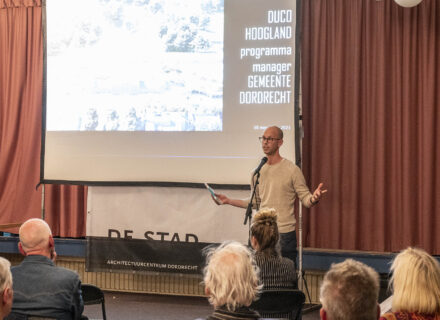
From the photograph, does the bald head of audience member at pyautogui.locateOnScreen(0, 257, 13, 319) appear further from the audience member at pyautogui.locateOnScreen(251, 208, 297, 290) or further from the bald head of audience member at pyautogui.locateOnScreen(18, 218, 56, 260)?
the audience member at pyautogui.locateOnScreen(251, 208, 297, 290)

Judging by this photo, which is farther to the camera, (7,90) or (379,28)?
(7,90)

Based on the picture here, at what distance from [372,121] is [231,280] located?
3478 mm

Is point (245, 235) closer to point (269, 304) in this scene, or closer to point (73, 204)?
point (73, 204)

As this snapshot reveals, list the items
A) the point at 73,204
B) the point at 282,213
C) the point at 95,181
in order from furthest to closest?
1. the point at 73,204
2. the point at 95,181
3. the point at 282,213

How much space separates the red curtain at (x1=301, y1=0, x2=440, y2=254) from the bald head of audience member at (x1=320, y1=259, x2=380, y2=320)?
3.42 metres

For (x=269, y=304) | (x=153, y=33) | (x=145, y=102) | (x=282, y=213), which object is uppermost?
(x=153, y=33)

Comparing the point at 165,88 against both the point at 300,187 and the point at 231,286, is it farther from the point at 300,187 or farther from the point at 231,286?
the point at 231,286

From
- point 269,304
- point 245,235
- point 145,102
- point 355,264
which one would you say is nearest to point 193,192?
point 245,235

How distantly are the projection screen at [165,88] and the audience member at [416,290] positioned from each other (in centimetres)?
289

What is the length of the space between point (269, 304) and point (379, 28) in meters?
3.20

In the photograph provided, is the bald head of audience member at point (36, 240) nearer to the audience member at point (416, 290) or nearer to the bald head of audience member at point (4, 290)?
the bald head of audience member at point (4, 290)

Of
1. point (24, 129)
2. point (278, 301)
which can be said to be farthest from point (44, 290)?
point (24, 129)

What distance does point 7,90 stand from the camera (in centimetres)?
610

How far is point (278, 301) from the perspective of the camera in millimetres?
2736
